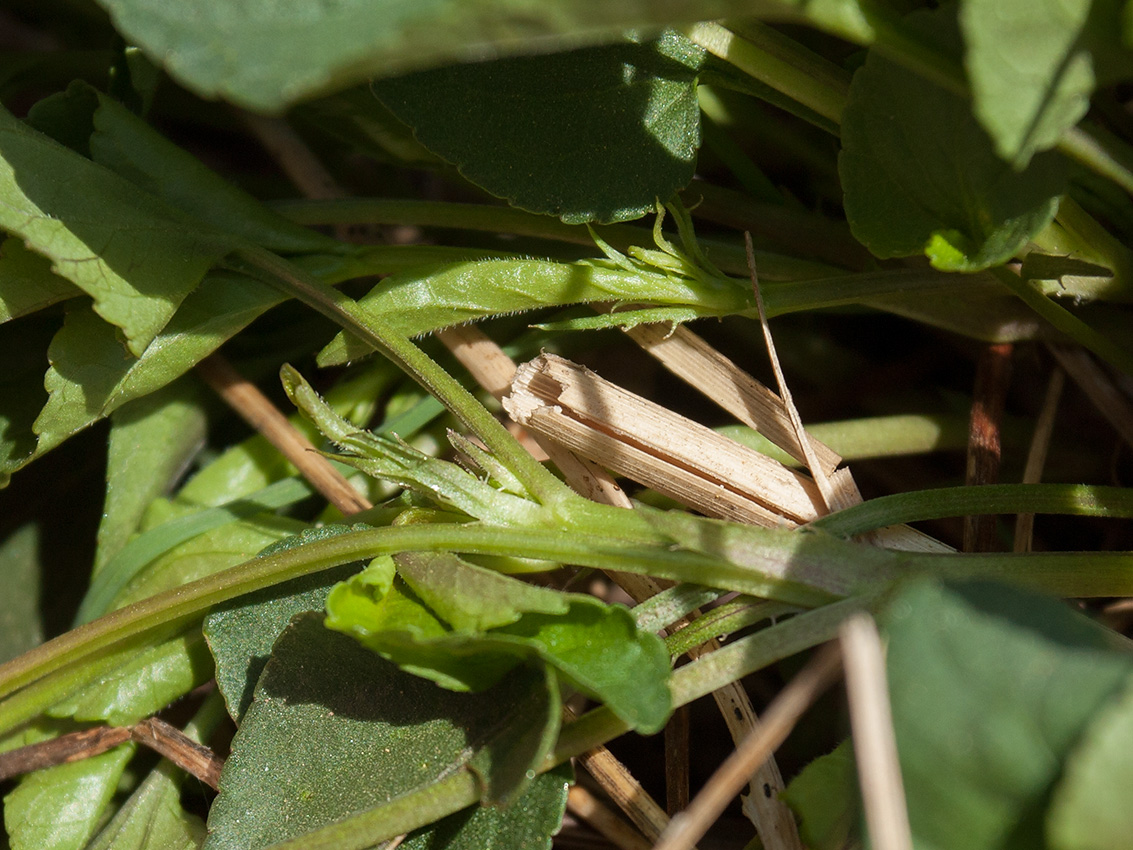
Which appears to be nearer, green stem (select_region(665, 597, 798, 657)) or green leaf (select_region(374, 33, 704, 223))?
green stem (select_region(665, 597, 798, 657))

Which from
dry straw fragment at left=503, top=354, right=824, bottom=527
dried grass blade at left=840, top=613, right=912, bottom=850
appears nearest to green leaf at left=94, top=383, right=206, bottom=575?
dry straw fragment at left=503, top=354, right=824, bottom=527

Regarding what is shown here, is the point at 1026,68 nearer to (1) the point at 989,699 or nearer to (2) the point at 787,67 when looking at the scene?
(2) the point at 787,67

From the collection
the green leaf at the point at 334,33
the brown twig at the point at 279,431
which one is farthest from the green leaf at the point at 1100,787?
the brown twig at the point at 279,431

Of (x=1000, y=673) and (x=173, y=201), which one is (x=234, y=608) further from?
(x=1000, y=673)

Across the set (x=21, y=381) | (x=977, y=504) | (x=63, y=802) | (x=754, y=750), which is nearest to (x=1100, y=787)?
(x=754, y=750)

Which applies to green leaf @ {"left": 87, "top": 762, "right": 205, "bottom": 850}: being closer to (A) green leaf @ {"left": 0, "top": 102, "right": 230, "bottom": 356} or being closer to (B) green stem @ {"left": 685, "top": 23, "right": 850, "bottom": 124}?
(A) green leaf @ {"left": 0, "top": 102, "right": 230, "bottom": 356}

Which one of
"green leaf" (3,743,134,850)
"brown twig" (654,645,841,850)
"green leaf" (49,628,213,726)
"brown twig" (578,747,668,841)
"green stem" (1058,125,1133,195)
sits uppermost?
"green stem" (1058,125,1133,195)

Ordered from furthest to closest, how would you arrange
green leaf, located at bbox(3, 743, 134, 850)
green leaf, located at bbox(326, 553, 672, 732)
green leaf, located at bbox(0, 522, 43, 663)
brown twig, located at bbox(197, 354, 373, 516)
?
green leaf, located at bbox(0, 522, 43, 663) < brown twig, located at bbox(197, 354, 373, 516) < green leaf, located at bbox(3, 743, 134, 850) < green leaf, located at bbox(326, 553, 672, 732)
